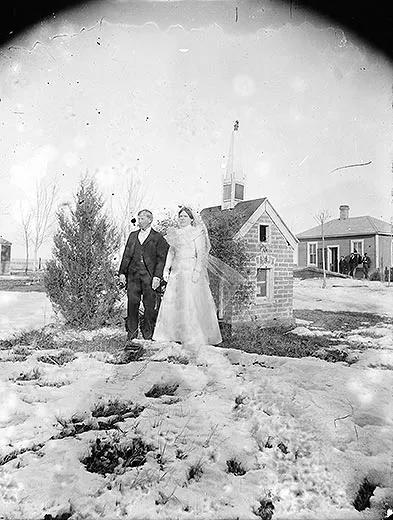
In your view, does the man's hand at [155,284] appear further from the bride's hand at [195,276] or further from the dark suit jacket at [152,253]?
the bride's hand at [195,276]

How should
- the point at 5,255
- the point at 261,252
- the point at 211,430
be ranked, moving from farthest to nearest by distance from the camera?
the point at 5,255 < the point at 261,252 < the point at 211,430

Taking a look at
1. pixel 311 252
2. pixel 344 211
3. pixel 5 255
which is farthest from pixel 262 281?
pixel 5 255

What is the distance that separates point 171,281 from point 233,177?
0.60 m

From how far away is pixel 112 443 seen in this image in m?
1.65

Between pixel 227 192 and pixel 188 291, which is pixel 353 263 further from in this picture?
pixel 188 291

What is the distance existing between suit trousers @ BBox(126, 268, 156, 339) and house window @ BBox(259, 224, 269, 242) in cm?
58

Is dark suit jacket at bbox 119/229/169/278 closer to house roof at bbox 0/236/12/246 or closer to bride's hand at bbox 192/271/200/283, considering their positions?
bride's hand at bbox 192/271/200/283

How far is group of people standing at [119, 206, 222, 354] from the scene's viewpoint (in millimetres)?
1930

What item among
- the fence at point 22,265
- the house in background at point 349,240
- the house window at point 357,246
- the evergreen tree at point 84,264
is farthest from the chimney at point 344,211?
the fence at point 22,265

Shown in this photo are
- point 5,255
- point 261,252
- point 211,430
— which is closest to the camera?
point 211,430

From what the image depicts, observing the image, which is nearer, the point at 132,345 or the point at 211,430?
the point at 211,430

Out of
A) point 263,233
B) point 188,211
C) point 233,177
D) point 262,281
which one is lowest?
point 262,281

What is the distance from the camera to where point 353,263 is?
201cm

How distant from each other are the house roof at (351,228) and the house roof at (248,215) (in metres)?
0.09
